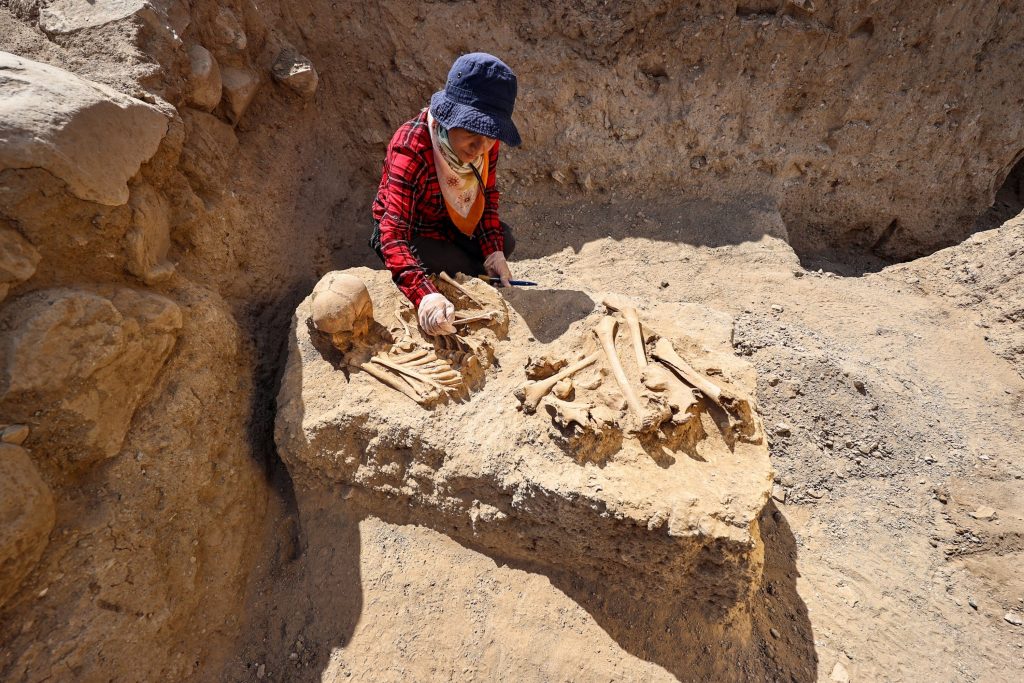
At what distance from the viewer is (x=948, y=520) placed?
3.00m

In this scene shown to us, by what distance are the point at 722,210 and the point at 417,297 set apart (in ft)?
11.7

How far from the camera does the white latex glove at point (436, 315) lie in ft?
9.69

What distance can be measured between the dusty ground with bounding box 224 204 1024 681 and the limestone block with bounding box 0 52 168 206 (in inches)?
79.9

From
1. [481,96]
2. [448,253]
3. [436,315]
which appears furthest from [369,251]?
[481,96]

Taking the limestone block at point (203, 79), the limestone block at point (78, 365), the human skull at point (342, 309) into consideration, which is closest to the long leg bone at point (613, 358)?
the human skull at point (342, 309)

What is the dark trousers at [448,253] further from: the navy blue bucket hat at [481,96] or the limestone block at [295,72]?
the limestone block at [295,72]

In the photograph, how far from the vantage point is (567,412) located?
2.55 metres

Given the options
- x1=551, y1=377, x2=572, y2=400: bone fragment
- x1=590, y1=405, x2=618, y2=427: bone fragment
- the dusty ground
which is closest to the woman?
x1=551, y1=377, x2=572, y2=400: bone fragment

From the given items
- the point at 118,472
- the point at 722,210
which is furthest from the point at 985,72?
the point at 118,472

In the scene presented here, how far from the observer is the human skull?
2920 mm

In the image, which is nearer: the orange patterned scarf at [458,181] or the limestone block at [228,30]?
the orange patterned scarf at [458,181]

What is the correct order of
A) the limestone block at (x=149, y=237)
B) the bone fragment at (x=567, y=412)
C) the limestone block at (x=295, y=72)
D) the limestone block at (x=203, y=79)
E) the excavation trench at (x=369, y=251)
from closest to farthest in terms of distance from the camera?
the excavation trench at (x=369, y=251) → the bone fragment at (x=567, y=412) → the limestone block at (x=149, y=237) → the limestone block at (x=203, y=79) → the limestone block at (x=295, y=72)

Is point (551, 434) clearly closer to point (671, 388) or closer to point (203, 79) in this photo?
point (671, 388)

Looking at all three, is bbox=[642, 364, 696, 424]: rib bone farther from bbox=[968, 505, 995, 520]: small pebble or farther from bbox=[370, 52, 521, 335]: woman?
bbox=[968, 505, 995, 520]: small pebble
